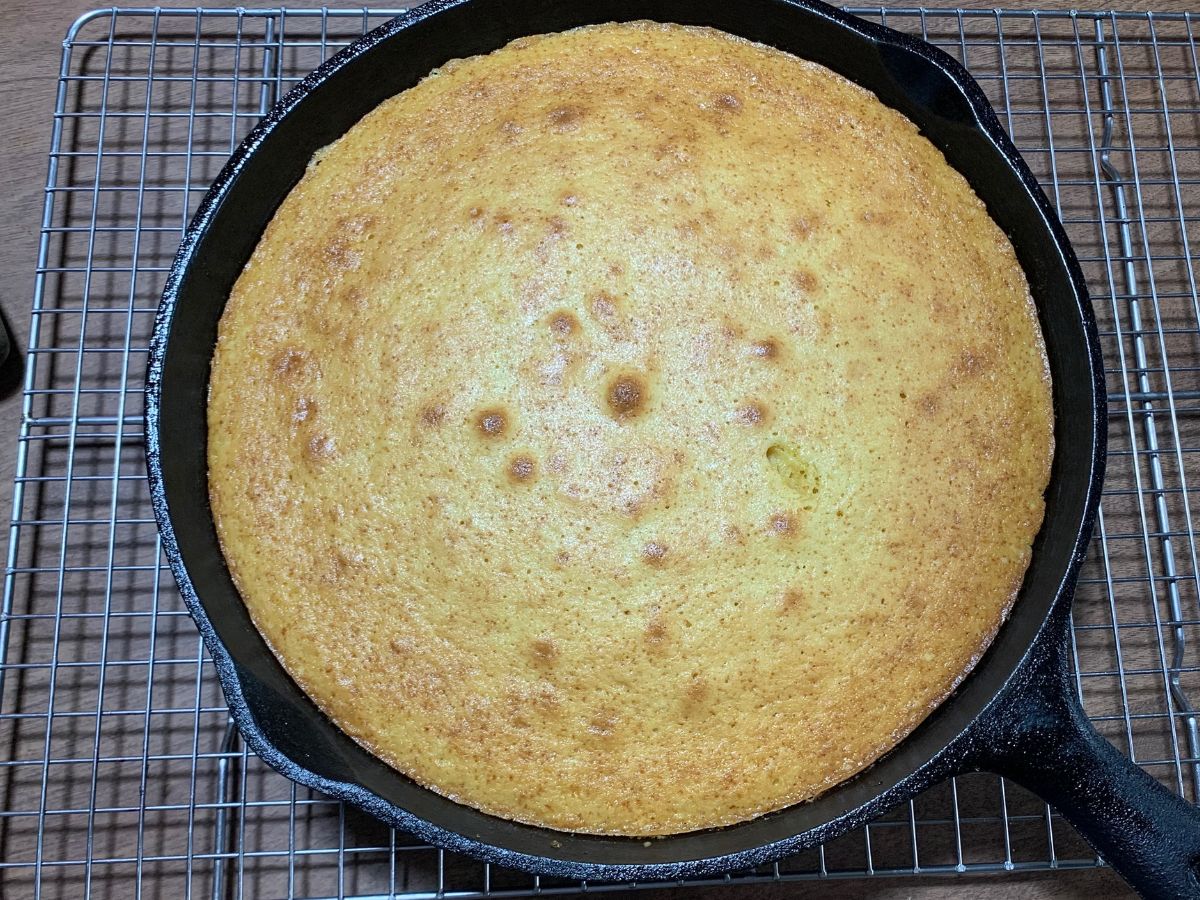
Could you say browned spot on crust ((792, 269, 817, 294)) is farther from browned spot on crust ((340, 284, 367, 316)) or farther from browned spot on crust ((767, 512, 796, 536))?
browned spot on crust ((340, 284, 367, 316))

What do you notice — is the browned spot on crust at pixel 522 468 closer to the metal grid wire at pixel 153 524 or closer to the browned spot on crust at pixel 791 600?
the browned spot on crust at pixel 791 600

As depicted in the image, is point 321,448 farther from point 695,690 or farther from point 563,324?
point 695,690

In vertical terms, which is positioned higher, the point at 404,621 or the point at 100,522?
the point at 100,522

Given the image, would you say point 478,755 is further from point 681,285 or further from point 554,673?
point 681,285

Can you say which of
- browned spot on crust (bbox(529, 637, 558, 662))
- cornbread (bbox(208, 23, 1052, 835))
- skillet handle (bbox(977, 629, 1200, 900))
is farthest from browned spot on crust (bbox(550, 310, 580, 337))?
skillet handle (bbox(977, 629, 1200, 900))

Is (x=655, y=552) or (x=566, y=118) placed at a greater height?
(x=566, y=118)

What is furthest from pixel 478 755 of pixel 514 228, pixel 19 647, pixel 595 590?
pixel 19 647

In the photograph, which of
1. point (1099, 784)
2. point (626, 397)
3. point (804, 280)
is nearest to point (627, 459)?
point (626, 397)
